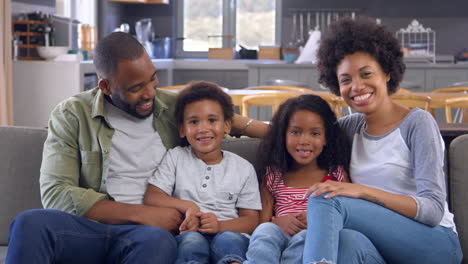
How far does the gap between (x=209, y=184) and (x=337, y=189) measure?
46 cm

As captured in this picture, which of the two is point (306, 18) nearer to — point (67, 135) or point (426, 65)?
point (426, 65)

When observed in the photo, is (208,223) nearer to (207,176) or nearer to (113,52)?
(207,176)

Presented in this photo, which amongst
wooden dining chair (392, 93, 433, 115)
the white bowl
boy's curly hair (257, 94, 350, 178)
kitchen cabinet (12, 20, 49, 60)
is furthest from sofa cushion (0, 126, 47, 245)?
kitchen cabinet (12, 20, 49, 60)

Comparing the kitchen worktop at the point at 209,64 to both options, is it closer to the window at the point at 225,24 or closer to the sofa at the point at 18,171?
the window at the point at 225,24

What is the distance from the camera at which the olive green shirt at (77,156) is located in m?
2.01

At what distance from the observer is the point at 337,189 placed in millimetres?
1868

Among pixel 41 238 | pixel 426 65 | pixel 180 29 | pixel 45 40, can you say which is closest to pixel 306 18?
pixel 180 29

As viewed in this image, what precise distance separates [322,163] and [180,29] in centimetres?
623

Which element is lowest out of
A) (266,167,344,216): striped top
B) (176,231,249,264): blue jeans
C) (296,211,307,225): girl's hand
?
(176,231,249,264): blue jeans

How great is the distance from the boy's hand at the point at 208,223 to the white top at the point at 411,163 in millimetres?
457

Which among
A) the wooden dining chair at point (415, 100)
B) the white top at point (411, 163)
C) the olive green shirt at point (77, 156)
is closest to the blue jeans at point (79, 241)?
the olive green shirt at point (77, 156)

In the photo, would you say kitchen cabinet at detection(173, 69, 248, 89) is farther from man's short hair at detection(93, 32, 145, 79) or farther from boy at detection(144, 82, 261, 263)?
man's short hair at detection(93, 32, 145, 79)

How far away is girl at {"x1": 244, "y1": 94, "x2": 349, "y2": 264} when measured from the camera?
2.17m

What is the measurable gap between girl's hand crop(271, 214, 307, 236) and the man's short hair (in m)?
0.68
